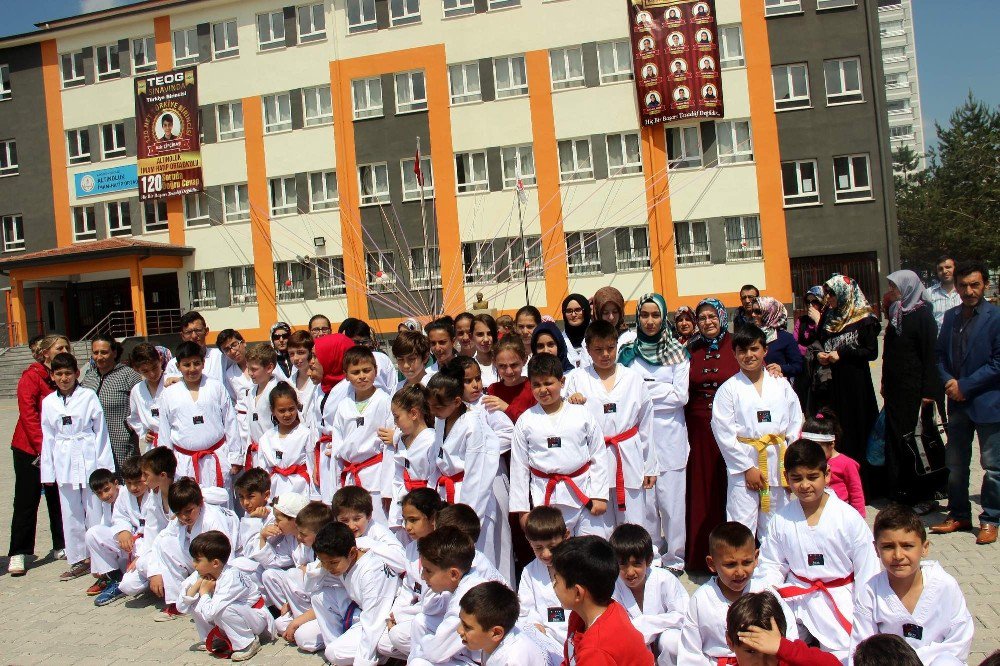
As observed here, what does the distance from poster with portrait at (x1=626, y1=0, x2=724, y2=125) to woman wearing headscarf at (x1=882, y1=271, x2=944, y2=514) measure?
64.1 ft

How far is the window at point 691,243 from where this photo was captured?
26.0 metres

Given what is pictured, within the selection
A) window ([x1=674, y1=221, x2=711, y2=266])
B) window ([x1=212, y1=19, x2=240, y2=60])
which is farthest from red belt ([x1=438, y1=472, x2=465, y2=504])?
window ([x1=212, y1=19, x2=240, y2=60])

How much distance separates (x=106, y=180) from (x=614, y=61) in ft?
67.3

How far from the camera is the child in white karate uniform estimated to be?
736cm

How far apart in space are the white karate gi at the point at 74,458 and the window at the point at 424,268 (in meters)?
20.3

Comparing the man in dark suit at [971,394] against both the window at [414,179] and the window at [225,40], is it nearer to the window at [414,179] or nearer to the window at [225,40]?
the window at [414,179]

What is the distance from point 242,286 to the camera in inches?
1184

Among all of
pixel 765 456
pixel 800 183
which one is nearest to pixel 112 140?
pixel 800 183

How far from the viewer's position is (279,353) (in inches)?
344

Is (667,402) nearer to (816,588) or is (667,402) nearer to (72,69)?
(816,588)

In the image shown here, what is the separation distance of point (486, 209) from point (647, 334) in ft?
71.0

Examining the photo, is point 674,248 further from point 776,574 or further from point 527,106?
point 776,574

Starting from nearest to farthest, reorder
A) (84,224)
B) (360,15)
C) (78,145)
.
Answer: (360,15), (78,145), (84,224)

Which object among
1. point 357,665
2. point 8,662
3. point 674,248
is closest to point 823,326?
point 357,665
